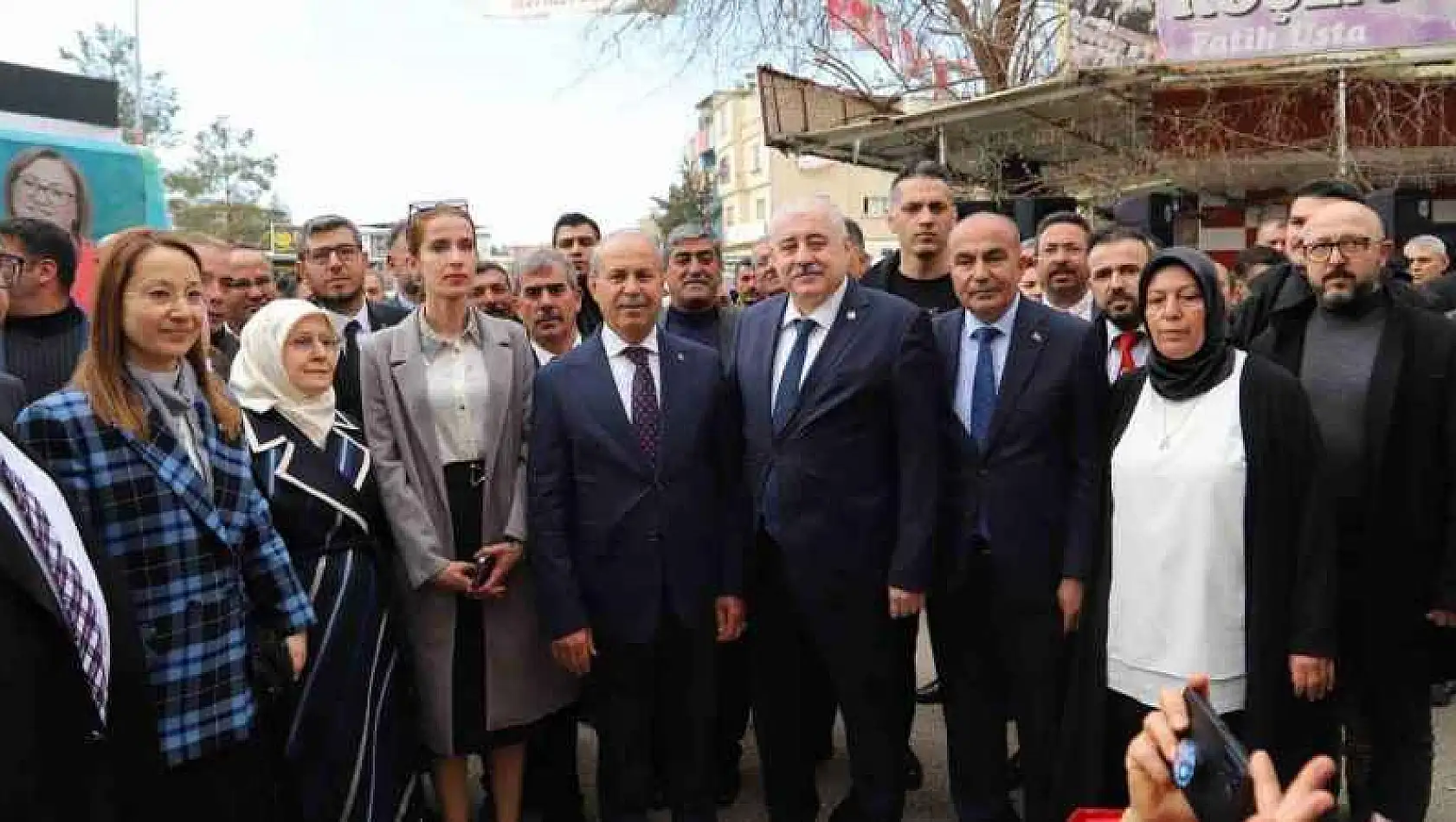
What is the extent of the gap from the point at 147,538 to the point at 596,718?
137 centimetres

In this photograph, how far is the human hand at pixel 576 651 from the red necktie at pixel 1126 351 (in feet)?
6.25

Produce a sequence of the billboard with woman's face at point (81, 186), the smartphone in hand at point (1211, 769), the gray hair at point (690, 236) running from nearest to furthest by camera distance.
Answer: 1. the smartphone in hand at point (1211, 769)
2. the gray hair at point (690, 236)
3. the billboard with woman's face at point (81, 186)

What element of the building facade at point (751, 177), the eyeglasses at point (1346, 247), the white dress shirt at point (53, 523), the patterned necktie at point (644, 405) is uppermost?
the building facade at point (751, 177)

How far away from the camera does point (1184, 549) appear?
261 centimetres

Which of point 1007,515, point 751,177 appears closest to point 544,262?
point 1007,515

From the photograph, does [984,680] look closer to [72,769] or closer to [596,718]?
[596,718]

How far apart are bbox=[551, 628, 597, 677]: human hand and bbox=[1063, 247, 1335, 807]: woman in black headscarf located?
4.57 ft

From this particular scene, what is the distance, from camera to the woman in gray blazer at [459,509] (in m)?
3.02

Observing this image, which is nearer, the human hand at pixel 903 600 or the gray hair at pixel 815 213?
the human hand at pixel 903 600

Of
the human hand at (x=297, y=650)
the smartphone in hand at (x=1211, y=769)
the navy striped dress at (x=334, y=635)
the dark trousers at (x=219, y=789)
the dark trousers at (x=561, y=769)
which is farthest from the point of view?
the dark trousers at (x=561, y=769)

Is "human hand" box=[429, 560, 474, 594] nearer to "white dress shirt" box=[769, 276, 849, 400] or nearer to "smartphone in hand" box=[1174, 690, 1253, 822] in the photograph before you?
"white dress shirt" box=[769, 276, 849, 400]

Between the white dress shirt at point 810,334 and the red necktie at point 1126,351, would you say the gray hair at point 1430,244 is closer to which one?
the red necktie at point 1126,351

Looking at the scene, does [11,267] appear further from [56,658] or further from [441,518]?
[56,658]

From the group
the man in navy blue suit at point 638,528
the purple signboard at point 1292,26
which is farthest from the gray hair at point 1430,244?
the man in navy blue suit at point 638,528
